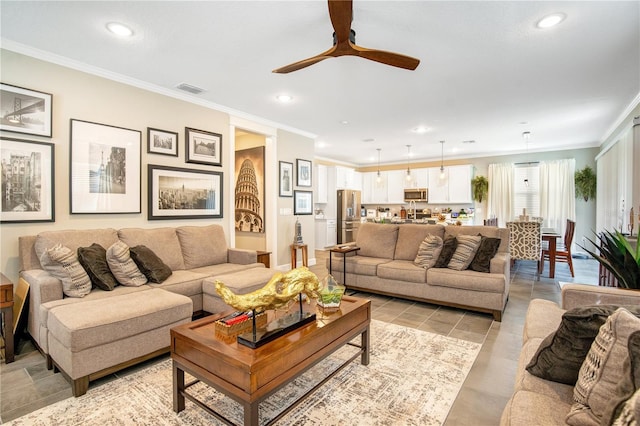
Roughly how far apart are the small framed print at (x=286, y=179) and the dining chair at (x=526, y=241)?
3.83 meters

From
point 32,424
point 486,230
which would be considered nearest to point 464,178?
point 486,230

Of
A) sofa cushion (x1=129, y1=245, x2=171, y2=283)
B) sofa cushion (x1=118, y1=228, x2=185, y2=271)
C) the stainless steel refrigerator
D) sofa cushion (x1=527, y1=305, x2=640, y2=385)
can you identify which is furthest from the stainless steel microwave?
sofa cushion (x1=527, y1=305, x2=640, y2=385)

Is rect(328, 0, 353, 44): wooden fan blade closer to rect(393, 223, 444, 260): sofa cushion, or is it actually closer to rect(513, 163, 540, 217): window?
rect(393, 223, 444, 260): sofa cushion

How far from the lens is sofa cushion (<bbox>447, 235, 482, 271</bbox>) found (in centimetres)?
372

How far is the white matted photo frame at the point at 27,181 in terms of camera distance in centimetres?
283

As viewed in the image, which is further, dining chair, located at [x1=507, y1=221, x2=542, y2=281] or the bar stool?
the bar stool

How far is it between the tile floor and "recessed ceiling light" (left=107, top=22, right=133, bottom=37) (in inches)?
107

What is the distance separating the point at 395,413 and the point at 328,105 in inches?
152

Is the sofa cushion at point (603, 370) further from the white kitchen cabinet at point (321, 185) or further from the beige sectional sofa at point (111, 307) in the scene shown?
the white kitchen cabinet at point (321, 185)

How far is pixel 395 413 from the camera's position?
1860 mm

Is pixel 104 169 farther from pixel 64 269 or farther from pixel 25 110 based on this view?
pixel 64 269

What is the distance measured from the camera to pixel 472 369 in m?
2.37

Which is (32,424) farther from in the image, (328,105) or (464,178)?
(464,178)

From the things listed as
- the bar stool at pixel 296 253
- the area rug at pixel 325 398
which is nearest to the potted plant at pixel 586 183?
the bar stool at pixel 296 253
